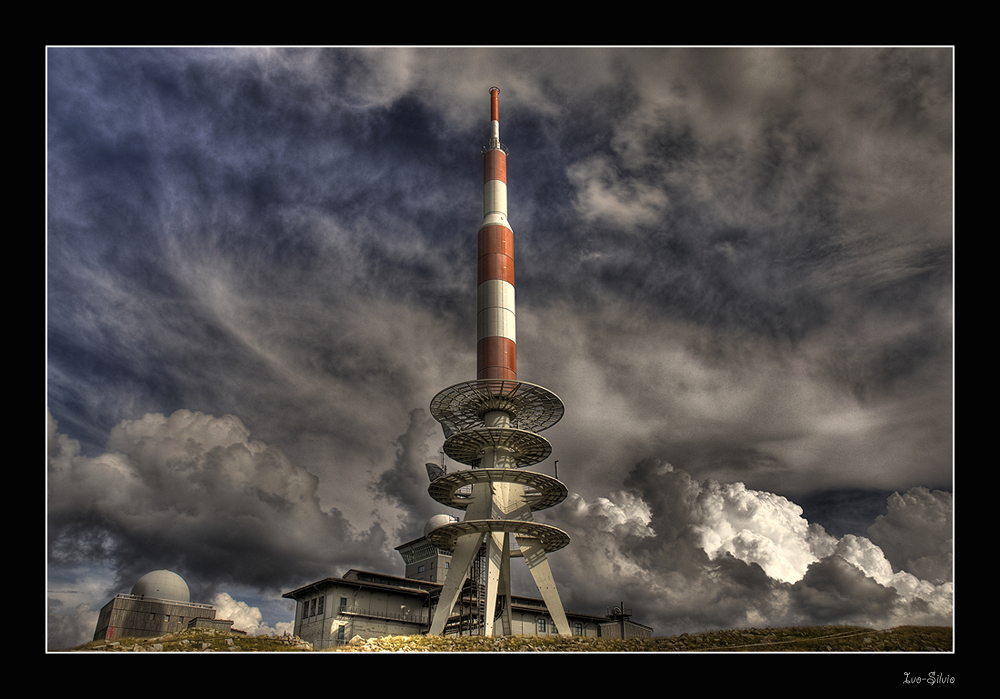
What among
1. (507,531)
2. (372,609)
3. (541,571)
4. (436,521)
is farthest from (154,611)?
(541,571)

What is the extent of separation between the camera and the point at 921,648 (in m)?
31.2

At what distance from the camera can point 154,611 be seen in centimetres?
6031

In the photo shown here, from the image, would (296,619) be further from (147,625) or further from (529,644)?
(529,644)

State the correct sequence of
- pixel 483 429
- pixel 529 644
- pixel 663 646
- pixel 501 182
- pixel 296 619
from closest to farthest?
1. pixel 663 646
2. pixel 529 644
3. pixel 483 429
4. pixel 501 182
5. pixel 296 619

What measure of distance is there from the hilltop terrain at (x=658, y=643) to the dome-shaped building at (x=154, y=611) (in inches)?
750

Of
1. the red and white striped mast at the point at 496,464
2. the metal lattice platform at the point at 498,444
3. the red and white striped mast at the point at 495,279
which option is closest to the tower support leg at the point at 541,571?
the red and white striped mast at the point at 496,464

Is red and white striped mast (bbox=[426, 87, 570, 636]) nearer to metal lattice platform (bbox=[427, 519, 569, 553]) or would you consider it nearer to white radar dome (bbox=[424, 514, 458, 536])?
metal lattice platform (bbox=[427, 519, 569, 553])

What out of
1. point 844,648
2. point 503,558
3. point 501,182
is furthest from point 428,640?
point 501,182

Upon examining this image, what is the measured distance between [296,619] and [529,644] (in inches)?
1389

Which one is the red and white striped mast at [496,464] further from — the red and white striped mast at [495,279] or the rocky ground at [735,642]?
the rocky ground at [735,642]

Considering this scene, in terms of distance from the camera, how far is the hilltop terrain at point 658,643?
3219 cm

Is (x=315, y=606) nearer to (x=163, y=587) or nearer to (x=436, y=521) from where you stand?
(x=163, y=587)

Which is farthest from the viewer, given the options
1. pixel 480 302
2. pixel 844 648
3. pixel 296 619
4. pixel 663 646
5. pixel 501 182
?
pixel 296 619

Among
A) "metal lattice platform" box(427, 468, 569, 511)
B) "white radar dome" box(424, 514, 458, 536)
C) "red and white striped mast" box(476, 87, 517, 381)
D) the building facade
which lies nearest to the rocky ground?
"metal lattice platform" box(427, 468, 569, 511)
